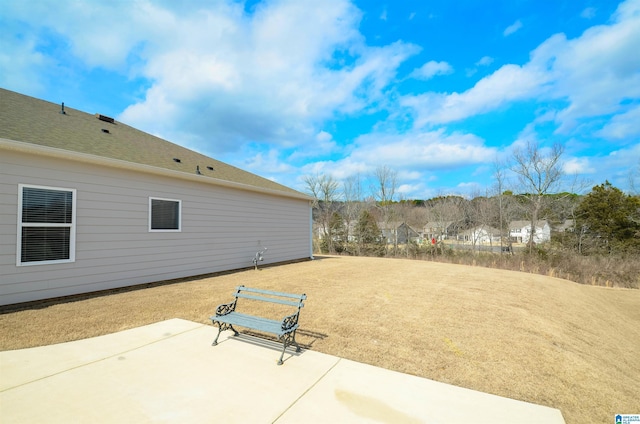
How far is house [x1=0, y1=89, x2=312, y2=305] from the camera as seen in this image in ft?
18.7

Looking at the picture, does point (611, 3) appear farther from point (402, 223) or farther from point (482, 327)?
point (402, 223)

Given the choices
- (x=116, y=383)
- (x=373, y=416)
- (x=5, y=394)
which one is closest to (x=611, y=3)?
(x=373, y=416)

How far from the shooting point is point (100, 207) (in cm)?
687

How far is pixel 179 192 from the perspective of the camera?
8.80m

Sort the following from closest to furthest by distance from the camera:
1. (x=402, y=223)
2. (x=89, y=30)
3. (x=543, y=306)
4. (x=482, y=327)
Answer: (x=482, y=327)
(x=543, y=306)
(x=89, y=30)
(x=402, y=223)

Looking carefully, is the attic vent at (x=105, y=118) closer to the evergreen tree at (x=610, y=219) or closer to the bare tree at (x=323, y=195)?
the bare tree at (x=323, y=195)

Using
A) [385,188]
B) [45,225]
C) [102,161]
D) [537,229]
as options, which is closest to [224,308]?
[45,225]

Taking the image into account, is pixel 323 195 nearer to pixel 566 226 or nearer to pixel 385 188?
pixel 385 188

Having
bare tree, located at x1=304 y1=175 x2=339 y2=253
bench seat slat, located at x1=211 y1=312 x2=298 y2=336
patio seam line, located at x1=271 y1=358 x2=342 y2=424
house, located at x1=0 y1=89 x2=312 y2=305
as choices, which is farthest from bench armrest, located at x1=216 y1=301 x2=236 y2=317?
bare tree, located at x1=304 y1=175 x2=339 y2=253

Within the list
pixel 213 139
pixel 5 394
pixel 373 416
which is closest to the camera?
pixel 373 416

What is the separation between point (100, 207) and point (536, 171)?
2587 centimetres

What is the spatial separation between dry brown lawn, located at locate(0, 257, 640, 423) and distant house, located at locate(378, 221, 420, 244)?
14119 millimetres

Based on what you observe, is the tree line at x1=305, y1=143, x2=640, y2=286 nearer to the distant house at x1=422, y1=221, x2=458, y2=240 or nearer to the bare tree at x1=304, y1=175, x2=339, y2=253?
the bare tree at x1=304, y1=175, x2=339, y2=253

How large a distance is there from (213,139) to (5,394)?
17815mm
